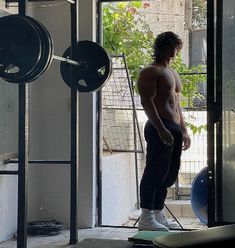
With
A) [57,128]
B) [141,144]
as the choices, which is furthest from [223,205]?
[141,144]

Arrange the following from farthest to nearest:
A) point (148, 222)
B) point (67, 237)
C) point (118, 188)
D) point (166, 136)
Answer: point (118, 188) < point (67, 237) < point (148, 222) < point (166, 136)

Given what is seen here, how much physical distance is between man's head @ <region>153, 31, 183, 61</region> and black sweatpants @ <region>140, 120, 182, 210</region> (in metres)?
0.46

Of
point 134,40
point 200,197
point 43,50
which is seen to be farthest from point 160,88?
point 134,40

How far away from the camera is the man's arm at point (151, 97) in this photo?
3.47 m

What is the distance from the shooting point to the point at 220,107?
11.0ft

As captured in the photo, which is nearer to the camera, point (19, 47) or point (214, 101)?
point (19, 47)

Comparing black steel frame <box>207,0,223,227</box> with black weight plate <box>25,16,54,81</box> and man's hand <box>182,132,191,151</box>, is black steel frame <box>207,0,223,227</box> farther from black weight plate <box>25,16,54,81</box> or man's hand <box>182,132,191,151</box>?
black weight plate <box>25,16,54,81</box>

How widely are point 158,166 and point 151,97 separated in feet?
1.51

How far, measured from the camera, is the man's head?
11.8 feet

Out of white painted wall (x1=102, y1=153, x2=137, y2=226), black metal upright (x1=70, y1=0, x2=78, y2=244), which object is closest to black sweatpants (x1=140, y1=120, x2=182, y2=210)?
black metal upright (x1=70, y1=0, x2=78, y2=244)

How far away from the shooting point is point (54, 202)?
13.8 feet

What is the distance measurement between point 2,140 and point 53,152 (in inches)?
22.2

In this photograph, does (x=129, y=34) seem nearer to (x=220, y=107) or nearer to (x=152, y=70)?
(x=152, y=70)

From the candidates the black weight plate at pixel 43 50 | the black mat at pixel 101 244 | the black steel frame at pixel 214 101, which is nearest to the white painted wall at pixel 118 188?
the black steel frame at pixel 214 101
